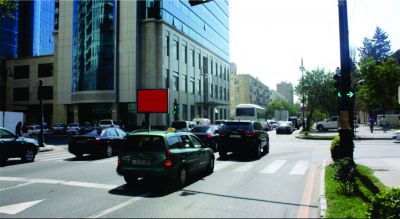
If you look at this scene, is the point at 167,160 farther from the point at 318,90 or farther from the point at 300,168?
the point at 318,90

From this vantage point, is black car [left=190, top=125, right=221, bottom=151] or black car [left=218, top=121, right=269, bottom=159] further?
black car [left=190, top=125, right=221, bottom=151]

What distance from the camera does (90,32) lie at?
166ft

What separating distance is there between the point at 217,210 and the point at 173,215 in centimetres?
90

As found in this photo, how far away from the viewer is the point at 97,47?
1978 inches

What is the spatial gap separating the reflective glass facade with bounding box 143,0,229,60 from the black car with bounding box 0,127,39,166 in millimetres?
40715

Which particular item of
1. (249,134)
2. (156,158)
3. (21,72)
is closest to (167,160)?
(156,158)

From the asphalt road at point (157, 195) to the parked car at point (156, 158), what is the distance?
38cm

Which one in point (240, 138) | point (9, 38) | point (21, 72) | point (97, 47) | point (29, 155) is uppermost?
point (9, 38)

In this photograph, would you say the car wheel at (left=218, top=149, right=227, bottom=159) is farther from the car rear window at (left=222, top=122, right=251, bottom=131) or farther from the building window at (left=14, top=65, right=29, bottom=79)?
the building window at (left=14, top=65, right=29, bottom=79)

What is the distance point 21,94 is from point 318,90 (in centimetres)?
5037

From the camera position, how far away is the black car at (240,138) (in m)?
16.3

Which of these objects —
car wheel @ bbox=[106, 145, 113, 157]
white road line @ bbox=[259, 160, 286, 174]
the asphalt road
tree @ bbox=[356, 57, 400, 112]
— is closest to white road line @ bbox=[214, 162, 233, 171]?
the asphalt road

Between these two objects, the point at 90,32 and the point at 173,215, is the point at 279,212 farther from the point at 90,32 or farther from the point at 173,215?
the point at 90,32

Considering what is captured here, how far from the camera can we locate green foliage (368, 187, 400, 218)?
5373 millimetres
